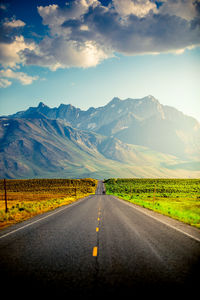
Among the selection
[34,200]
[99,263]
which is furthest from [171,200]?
[99,263]

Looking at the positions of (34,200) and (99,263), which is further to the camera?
(34,200)

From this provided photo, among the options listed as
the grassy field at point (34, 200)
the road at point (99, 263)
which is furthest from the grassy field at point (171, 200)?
the grassy field at point (34, 200)

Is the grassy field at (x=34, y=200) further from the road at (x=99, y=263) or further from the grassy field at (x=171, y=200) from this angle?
the grassy field at (x=171, y=200)

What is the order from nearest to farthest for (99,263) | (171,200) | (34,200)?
(99,263)
(171,200)
(34,200)

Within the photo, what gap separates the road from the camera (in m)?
4.56

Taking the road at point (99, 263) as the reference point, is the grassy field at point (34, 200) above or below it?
below

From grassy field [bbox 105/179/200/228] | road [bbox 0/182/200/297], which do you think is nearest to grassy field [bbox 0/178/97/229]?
road [bbox 0/182/200/297]

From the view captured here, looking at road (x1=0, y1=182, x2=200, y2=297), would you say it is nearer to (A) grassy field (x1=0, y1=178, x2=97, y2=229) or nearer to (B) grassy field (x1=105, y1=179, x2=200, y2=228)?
(B) grassy field (x1=105, y1=179, x2=200, y2=228)

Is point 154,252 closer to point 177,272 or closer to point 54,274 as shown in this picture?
point 177,272

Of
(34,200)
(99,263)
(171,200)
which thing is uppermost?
(99,263)

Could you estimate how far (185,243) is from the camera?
8180mm

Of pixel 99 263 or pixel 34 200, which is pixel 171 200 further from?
pixel 99 263

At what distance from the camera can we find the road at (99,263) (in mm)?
4562

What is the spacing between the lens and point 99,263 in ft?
19.5
